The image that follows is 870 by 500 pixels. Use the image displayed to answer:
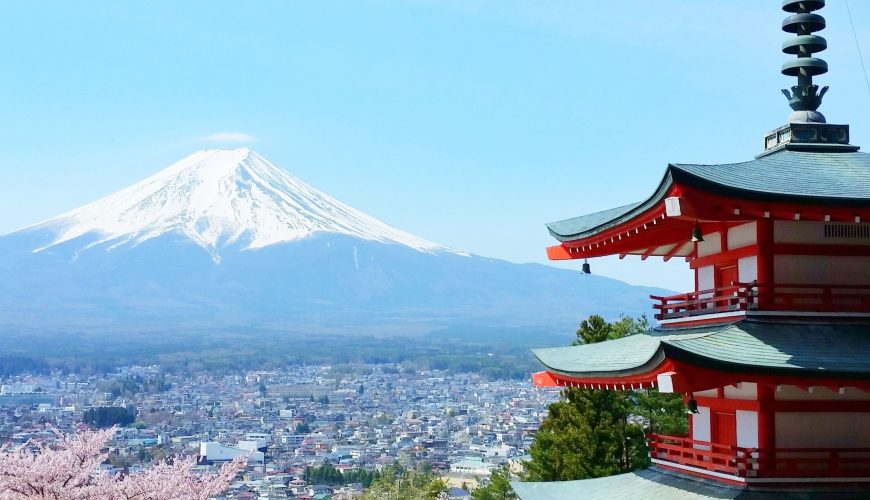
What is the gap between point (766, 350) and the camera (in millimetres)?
11367

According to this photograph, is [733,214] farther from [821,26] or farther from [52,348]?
[52,348]

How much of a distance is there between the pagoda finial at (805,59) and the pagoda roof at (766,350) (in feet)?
9.83

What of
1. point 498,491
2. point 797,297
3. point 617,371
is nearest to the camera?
point 797,297

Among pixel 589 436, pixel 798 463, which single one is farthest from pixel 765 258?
pixel 589 436

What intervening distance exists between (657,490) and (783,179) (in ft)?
12.8

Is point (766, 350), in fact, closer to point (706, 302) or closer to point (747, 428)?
point (747, 428)

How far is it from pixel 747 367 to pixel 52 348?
19696 cm

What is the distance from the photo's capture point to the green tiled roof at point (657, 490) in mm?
11664

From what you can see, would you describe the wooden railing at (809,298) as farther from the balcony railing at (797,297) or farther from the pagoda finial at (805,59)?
the pagoda finial at (805,59)

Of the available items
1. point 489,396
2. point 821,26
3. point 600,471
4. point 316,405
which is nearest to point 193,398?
point 316,405

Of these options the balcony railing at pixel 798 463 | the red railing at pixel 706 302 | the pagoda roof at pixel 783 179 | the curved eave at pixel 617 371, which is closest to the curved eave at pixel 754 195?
the pagoda roof at pixel 783 179

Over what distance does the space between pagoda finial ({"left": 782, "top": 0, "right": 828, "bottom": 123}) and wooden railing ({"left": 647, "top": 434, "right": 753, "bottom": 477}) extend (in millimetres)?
3996

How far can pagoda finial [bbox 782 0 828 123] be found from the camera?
13.7m

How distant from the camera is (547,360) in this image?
15.2 meters
